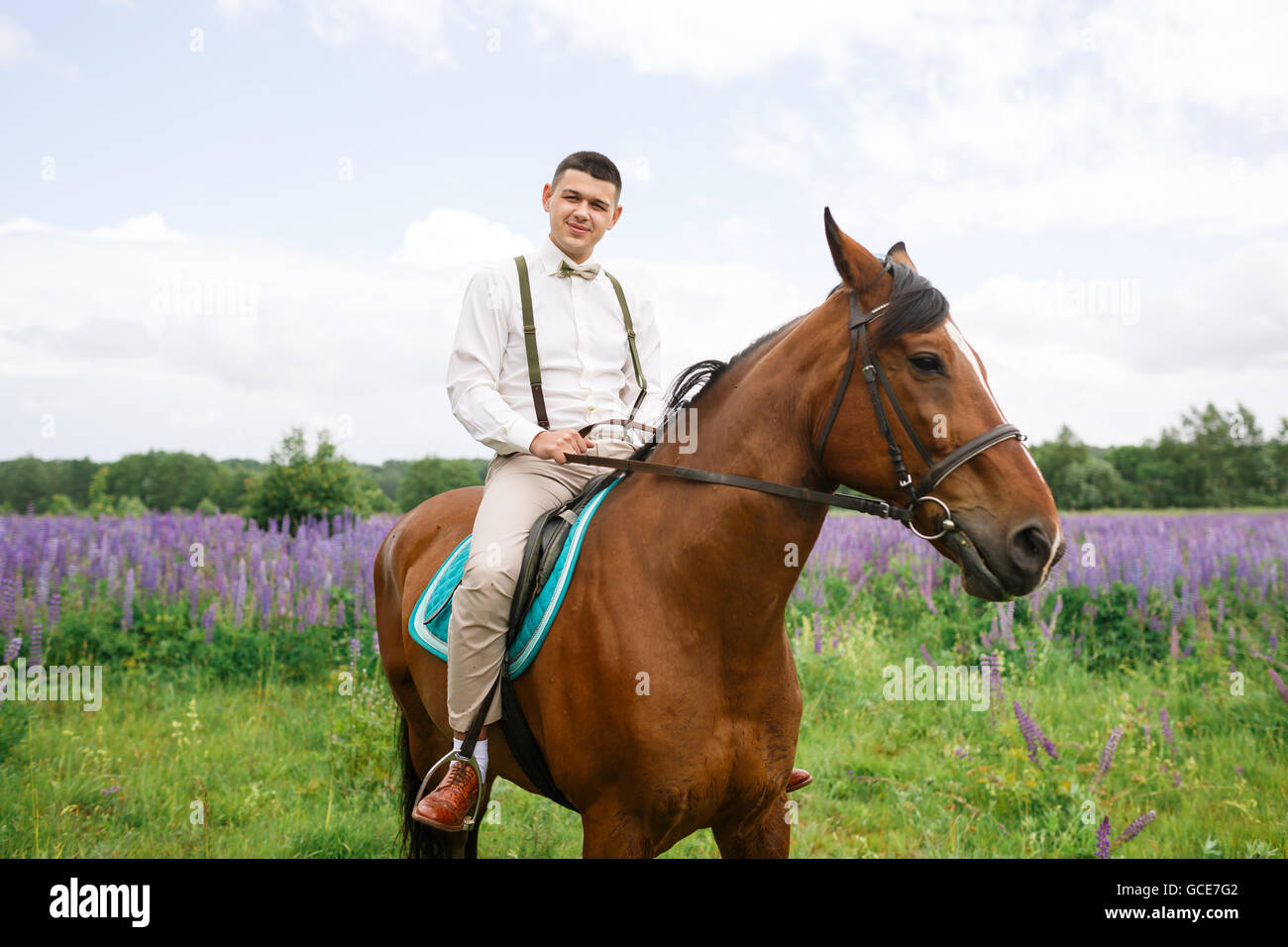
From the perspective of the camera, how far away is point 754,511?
7.89ft

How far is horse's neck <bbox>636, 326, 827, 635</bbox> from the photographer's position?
2.39 m

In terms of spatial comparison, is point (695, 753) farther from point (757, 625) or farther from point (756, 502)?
point (756, 502)

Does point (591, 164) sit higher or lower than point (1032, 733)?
higher

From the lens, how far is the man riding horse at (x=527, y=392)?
9.10 feet

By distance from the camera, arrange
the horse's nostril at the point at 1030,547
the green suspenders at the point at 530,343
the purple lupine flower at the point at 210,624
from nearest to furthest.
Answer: the horse's nostril at the point at 1030,547, the green suspenders at the point at 530,343, the purple lupine flower at the point at 210,624

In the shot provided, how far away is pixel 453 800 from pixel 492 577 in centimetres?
84

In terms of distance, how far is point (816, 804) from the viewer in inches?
197

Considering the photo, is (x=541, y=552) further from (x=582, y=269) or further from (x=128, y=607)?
(x=128, y=607)

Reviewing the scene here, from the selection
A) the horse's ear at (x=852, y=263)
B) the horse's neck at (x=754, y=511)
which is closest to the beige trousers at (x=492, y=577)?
the horse's neck at (x=754, y=511)

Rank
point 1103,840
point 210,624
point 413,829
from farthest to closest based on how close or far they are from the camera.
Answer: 1. point 210,624
2. point 413,829
3. point 1103,840

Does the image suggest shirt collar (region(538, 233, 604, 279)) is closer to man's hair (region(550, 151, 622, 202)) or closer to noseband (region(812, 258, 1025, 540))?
man's hair (region(550, 151, 622, 202))

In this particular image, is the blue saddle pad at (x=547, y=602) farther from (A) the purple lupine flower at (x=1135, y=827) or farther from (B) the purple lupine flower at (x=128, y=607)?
(B) the purple lupine flower at (x=128, y=607)

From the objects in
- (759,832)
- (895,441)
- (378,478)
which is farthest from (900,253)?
(378,478)

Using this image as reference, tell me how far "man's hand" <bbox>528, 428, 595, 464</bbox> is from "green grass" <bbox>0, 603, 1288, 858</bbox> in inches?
114
